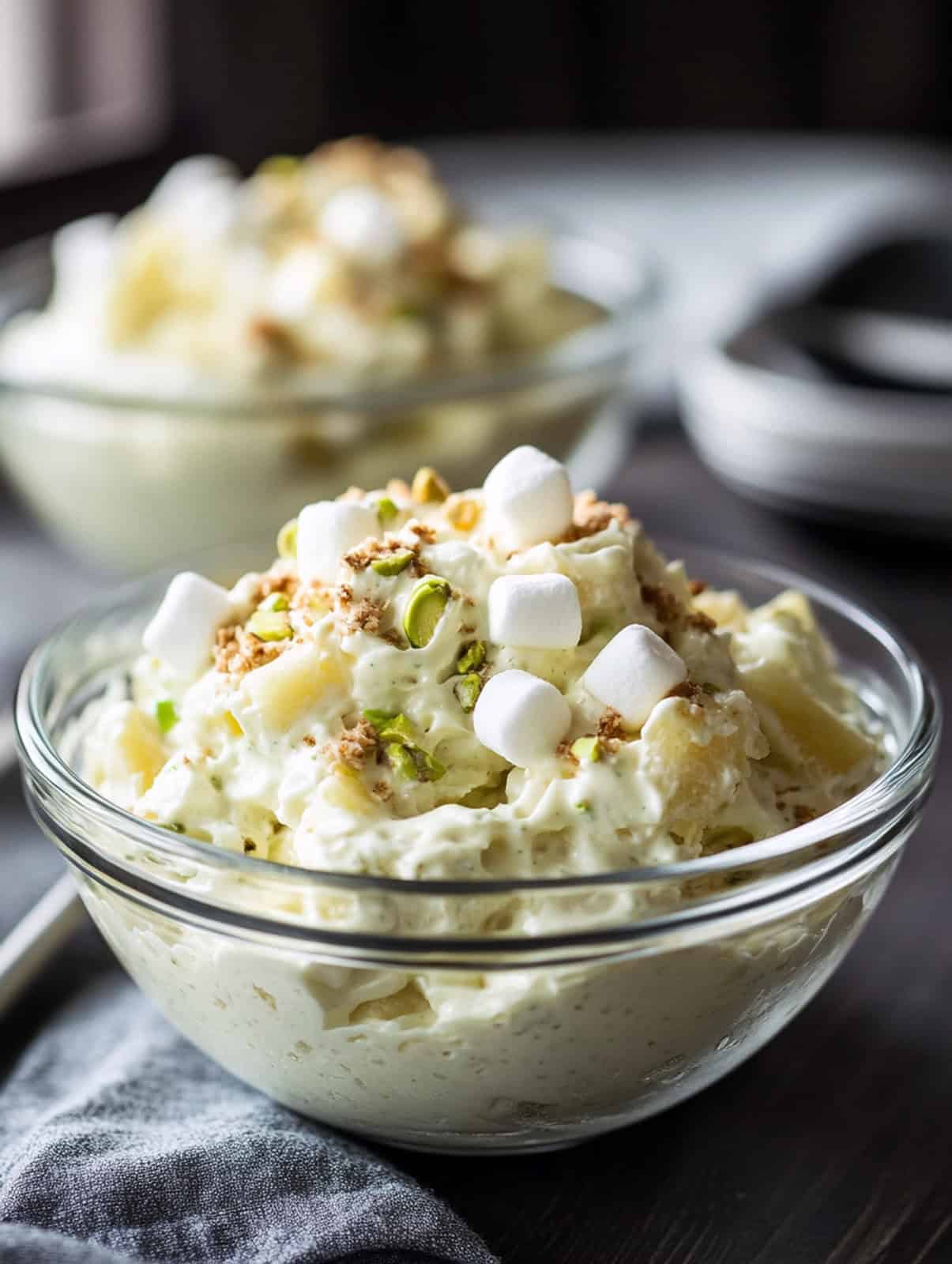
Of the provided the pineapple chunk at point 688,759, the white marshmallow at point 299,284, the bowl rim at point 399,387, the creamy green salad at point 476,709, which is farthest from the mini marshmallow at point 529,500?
the white marshmallow at point 299,284

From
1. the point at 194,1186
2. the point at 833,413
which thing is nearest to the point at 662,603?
the point at 194,1186

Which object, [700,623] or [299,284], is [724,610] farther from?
[299,284]

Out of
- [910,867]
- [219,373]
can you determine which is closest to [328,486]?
[219,373]

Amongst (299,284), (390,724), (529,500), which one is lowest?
(299,284)

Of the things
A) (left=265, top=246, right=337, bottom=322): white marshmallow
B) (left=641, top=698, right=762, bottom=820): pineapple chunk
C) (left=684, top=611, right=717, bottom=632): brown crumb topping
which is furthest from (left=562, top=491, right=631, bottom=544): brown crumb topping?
(left=265, top=246, right=337, bottom=322): white marshmallow

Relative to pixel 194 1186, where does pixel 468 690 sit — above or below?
above

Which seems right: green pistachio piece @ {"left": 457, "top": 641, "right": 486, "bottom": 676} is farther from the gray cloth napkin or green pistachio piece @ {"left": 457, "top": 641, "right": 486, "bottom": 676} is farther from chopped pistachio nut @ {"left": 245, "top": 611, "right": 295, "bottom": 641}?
the gray cloth napkin

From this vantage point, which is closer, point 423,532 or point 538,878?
point 538,878
